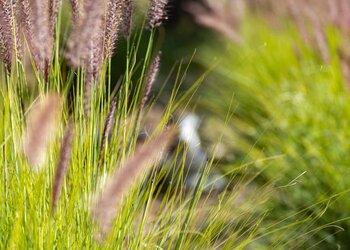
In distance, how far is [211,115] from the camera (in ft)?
19.4

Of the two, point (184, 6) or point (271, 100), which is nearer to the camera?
point (271, 100)

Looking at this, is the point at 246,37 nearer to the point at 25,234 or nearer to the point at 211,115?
the point at 211,115

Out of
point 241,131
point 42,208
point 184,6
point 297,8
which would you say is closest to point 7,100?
point 42,208

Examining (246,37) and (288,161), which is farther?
(246,37)

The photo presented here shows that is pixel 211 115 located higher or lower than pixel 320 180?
lower

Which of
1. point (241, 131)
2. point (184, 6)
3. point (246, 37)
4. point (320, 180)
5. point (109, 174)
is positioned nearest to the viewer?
point (109, 174)

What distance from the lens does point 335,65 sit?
4.91 metres

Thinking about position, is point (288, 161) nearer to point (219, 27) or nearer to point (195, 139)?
point (219, 27)

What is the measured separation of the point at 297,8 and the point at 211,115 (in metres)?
1.01

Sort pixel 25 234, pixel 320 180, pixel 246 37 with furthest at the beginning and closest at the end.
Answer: pixel 246 37 → pixel 320 180 → pixel 25 234

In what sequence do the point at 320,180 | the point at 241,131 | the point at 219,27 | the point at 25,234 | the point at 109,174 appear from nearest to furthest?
the point at 25,234, the point at 109,174, the point at 320,180, the point at 219,27, the point at 241,131

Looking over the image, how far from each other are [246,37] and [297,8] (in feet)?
5.27

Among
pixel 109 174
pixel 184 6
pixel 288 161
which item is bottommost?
pixel 184 6

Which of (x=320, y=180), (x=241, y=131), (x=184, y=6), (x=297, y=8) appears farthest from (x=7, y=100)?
(x=184, y=6)
